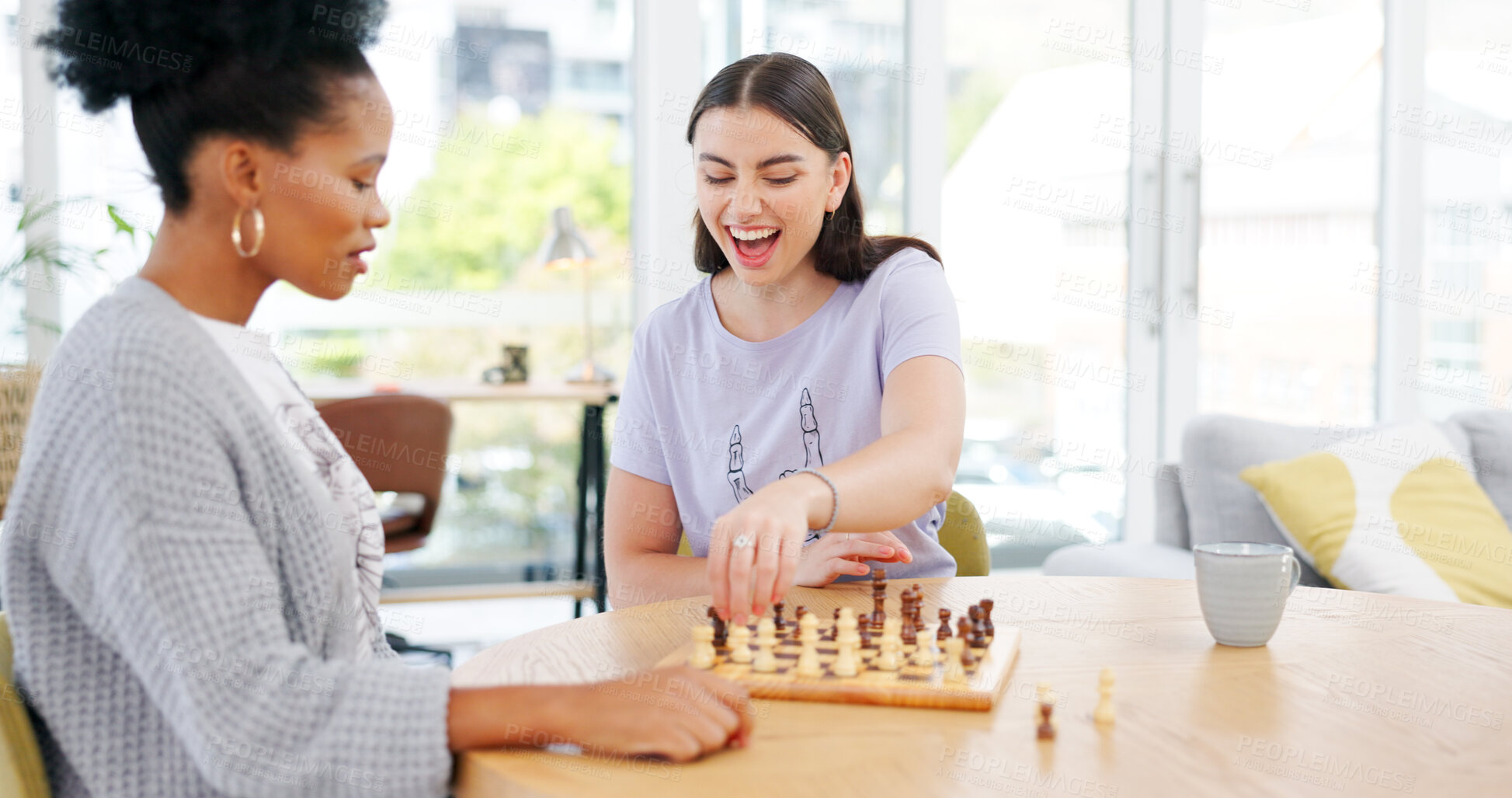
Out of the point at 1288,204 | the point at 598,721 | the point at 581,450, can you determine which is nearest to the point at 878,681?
the point at 598,721

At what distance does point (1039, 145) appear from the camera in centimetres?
413

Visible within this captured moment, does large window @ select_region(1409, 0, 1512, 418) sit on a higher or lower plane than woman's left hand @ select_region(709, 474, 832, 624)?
higher

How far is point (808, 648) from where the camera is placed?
1019mm

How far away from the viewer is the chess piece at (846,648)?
98 cm

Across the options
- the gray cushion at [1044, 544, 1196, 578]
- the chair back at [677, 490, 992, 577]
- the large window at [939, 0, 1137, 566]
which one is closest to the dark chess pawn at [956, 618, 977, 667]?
the chair back at [677, 490, 992, 577]

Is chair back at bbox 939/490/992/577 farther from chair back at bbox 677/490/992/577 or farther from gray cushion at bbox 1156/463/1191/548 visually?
gray cushion at bbox 1156/463/1191/548

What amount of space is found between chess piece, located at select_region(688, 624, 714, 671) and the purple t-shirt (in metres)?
0.56

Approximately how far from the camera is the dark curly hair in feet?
2.77

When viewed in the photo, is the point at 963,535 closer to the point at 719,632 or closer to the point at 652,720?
the point at 719,632

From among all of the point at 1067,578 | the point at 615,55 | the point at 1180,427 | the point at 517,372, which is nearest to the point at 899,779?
the point at 1067,578

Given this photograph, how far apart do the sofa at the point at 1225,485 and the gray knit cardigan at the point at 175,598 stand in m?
1.83

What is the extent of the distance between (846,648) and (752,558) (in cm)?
11

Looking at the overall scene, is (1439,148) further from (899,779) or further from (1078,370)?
(899,779)

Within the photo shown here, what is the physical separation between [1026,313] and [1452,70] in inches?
74.2
